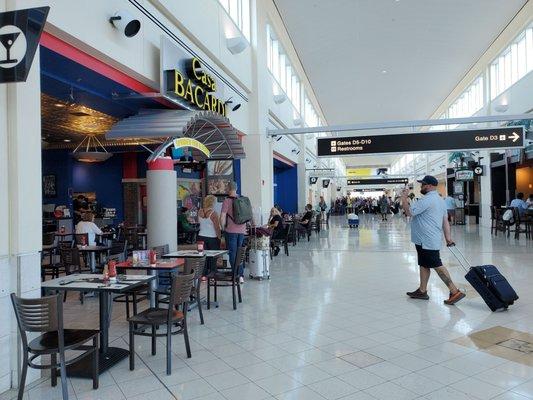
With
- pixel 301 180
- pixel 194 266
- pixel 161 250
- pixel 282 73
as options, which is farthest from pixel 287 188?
pixel 194 266

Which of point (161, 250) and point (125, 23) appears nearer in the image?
point (125, 23)

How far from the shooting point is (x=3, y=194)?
3312 mm

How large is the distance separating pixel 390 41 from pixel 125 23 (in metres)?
11.7

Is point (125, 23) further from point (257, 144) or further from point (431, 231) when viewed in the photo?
point (257, 144)

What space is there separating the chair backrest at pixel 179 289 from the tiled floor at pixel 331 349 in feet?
1.83

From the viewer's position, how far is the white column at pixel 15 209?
3307 millimetres

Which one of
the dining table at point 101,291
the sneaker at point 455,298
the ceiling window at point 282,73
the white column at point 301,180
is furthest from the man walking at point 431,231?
the white column at point 301,180

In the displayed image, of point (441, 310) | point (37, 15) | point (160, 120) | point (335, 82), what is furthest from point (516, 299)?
point (335, 82)

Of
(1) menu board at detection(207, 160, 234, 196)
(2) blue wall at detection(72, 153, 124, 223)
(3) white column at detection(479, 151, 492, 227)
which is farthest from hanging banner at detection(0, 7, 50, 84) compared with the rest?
(3) white column at detection(479, 151, 492, 227)

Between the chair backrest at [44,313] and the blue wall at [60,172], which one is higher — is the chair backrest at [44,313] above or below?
below

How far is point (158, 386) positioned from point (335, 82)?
18768mm

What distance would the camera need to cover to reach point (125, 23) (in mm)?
5188

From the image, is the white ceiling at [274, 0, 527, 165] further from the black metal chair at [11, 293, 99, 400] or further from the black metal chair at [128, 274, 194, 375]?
the black metal chair at [11, 293, 99, 400]

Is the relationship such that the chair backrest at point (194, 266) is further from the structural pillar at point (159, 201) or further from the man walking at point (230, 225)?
the man walking at point (230, 225)
